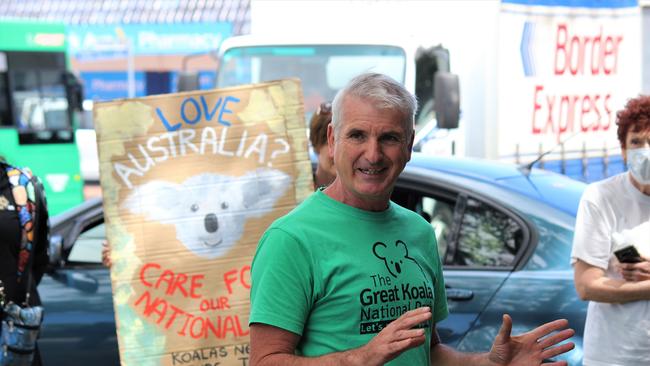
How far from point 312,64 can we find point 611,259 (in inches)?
247

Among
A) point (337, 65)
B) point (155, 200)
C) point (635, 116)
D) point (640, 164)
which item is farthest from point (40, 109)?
point (640, 164)

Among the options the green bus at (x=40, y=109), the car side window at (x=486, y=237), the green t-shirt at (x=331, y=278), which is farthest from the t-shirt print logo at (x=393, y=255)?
the green bus at (x=40, y=109)

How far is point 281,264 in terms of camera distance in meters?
2.45

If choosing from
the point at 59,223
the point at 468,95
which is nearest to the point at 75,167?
the point at 468,95

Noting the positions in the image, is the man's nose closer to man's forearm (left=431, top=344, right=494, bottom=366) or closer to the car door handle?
man's forearm (left=431, top=344, right=494, bottom=366)

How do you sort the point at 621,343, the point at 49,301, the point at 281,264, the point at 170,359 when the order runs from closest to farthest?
the point at 281,264 → the point at 621,343 → the point at 170,359 → the point at 49,301

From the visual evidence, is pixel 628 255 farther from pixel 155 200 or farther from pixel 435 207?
pixel 435 207

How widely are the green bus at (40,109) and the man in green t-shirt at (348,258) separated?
1549cm

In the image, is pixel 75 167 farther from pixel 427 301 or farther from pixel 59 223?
pixel 427 301

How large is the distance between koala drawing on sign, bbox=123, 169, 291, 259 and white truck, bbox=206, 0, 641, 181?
5.41m

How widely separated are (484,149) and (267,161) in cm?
637

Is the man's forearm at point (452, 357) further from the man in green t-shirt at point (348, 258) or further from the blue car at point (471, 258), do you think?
the blue car at point (471, 258)

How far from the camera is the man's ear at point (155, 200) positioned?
4.23 meters

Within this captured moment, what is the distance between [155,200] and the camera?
4250 millimetres
